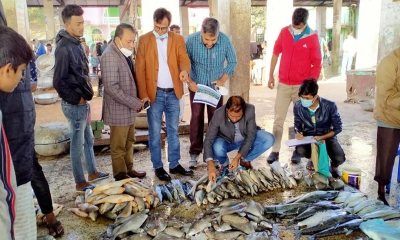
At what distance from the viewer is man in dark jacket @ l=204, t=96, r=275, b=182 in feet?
14.4

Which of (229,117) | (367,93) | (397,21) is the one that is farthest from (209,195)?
(367,93)

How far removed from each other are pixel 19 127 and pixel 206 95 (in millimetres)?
3085

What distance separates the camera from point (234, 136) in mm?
4805

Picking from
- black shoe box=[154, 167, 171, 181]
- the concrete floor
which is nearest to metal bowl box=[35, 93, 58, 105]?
the concrete floor

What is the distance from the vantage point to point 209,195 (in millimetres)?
4062

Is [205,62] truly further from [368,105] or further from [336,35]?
[336,35]

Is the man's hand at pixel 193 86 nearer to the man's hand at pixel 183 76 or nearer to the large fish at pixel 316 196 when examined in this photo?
the man's hand at pixel 183 76

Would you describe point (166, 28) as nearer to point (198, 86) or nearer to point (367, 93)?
point (198, 86)

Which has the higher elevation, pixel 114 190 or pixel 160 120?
pixel 160 120

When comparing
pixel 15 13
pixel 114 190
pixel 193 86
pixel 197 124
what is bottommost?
pixel 114 190

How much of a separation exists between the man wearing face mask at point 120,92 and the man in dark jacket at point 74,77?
247 millimetres

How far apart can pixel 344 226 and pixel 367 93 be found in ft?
24.6

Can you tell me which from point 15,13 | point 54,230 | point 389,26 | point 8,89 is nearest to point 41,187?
point 54,230

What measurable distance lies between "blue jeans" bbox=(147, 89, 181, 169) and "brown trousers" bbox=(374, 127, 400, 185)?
2.52m
